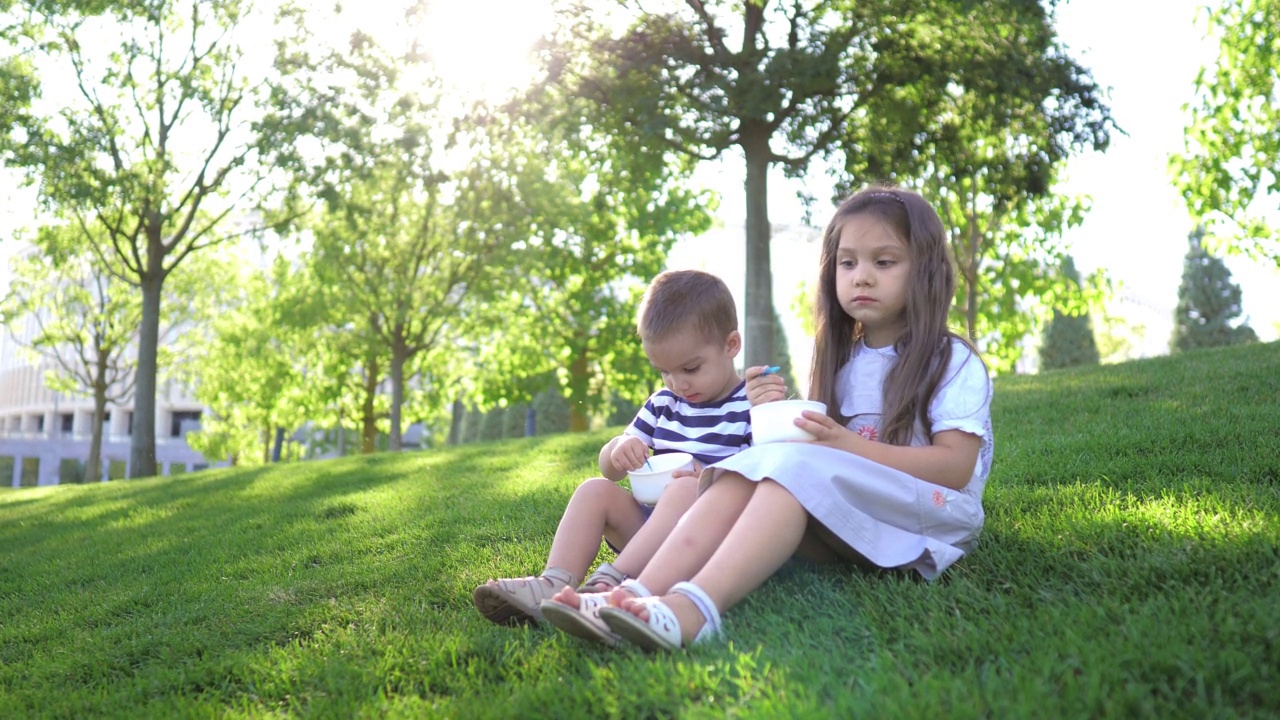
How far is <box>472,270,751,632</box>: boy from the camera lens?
129 inches

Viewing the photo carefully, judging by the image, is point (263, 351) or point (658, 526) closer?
point (658, 526)

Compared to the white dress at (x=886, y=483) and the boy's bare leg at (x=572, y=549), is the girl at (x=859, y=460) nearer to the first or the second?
the white dress at (x=886, y=483)

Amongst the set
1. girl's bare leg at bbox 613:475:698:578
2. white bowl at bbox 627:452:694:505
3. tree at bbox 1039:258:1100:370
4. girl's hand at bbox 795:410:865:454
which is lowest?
girl's bare leg at bbox 613:475:698:578

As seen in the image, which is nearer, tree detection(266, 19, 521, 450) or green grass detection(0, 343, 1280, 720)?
green grass detection(0, 343, 1280, 720)

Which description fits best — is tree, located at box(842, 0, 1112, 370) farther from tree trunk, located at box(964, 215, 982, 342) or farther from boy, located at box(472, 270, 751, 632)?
boy, located at box(472, 270, 751, 632)

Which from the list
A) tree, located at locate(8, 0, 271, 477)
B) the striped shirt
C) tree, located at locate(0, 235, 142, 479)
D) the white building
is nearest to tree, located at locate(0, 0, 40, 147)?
tree, located at locate(8, 0, 271, 477)

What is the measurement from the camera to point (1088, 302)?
76.8 ft

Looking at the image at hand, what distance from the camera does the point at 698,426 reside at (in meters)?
3.46

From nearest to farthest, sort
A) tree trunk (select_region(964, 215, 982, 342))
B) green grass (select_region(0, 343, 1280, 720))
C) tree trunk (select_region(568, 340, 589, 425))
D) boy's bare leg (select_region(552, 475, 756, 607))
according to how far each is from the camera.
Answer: green grass (select_region(0, 343, 1280, 720)) → boy's bare leg (select_region(552, 475, 756, 607)) → tree trunk (select_region(964, 215, 982, 342)) → tree trunk (select_region(568, 340, 589, 425))

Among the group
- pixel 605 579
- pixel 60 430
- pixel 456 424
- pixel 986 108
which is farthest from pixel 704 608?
pixel 60 430

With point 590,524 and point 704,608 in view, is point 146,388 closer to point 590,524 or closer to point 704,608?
point 590,524

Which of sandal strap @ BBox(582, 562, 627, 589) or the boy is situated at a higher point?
the boy

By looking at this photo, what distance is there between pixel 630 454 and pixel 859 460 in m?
0.86

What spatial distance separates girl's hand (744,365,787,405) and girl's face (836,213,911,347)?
35 centimetres
